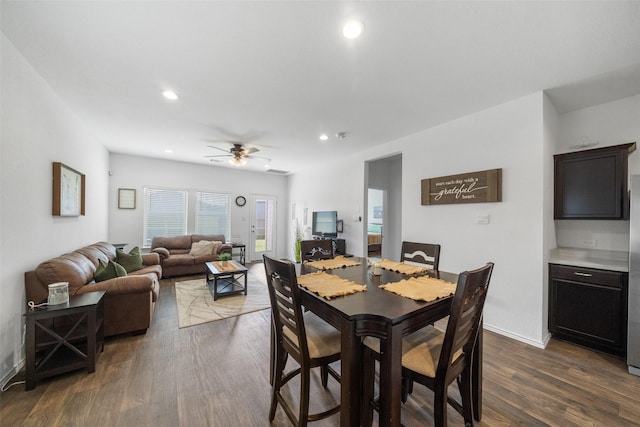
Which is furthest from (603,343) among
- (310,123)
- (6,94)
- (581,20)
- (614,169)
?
(6,94)

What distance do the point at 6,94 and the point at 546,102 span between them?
4.89 m

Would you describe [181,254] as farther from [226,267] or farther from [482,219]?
[482,219]

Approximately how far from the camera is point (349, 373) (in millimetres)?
1183

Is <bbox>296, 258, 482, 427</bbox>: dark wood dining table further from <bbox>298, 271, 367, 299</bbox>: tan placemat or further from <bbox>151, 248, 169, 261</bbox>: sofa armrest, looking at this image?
<bbox>151, 248, 169, 261</bbox>: sofa armrest

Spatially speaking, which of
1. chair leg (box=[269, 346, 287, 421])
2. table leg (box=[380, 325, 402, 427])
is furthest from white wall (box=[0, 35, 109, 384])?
table leg (box=[380, 325, 402, 427])

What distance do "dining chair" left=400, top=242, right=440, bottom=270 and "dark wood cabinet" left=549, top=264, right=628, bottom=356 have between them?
1355mm

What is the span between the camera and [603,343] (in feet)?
7.50

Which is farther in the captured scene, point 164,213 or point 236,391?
point 164,213

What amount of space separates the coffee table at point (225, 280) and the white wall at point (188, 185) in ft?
8.06

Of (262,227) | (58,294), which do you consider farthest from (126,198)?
(58,294)

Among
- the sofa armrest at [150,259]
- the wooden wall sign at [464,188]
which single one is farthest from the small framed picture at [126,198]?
the wooden wall sign at [464,188]

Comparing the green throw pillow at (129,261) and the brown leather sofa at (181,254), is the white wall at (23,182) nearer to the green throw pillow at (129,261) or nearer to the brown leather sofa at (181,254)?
the green throw pillow at (129,261)

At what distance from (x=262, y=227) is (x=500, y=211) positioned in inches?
241

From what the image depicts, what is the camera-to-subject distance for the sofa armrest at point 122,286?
2414 millimetres
